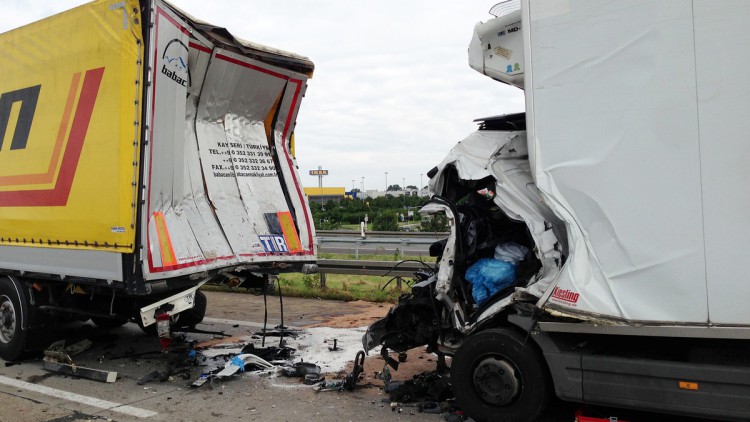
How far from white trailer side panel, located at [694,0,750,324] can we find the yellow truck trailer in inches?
173

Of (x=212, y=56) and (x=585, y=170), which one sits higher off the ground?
(x=212, y=56)

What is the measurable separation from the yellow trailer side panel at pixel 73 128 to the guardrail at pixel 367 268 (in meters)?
5.54

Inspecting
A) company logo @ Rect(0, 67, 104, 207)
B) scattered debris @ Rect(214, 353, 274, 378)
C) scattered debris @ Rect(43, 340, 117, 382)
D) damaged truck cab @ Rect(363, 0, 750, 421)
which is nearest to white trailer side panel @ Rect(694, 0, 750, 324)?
damaged truck cab @ Rect(363, 0, 750, 421)

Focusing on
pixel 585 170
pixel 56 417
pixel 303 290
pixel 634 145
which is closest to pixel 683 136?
pixel 634 145

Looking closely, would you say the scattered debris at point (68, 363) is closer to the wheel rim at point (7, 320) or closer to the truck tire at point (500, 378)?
the wheel rim at point (7, 320)

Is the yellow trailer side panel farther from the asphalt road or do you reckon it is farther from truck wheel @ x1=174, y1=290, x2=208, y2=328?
truck wheel @ x1=174, y1=290, x2=208, y2=328

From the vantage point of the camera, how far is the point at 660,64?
3896 mm

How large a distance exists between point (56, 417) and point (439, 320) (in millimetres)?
3336

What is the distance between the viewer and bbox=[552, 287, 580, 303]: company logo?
4086 millimetres

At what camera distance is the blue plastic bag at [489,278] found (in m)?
4.82

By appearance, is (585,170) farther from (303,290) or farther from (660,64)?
(303,290)

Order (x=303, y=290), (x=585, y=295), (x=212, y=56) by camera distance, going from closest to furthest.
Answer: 1. (x=585, y=295)
2. (x=212, y=56)
3. (x=303, y=290)

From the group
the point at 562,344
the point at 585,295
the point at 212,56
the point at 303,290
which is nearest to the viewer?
the point at 585,295

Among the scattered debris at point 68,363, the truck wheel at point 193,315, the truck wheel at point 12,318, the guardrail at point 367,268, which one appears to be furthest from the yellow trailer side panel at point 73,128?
the guardrail at point 367,268
